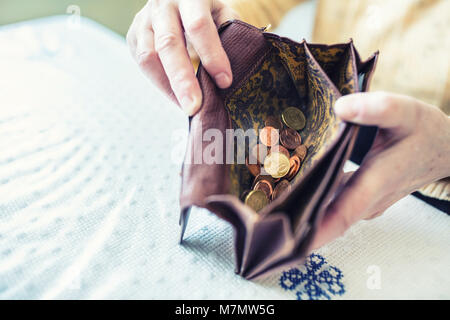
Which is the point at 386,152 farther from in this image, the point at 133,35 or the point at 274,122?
the point at 133,35

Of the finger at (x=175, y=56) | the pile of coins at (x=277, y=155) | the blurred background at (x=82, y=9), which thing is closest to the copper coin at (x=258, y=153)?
the pile of coins at (x=277, y=155)

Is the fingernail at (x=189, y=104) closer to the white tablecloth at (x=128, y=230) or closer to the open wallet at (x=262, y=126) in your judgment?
the open wallet at (x=262, y=126)

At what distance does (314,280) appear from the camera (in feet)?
A: 1.28

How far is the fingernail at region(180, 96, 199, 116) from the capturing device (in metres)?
0.39

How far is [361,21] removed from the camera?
2.37ft

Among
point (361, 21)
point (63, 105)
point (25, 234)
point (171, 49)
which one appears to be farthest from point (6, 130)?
point (361, 21)

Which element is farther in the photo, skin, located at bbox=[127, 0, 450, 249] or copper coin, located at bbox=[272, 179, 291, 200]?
copper coin, located at bbox=[272, 179, 291, 200]

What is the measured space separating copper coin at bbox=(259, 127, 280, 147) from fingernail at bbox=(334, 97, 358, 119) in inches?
6.0

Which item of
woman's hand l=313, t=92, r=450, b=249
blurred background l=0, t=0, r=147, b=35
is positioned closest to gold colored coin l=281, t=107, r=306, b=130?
woman's hand l=313, t=92, r=450, b=249

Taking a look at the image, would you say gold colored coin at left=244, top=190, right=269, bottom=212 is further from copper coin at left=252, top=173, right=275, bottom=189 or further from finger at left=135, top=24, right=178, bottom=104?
finger at left=135, top=24, right=178, bottom=104

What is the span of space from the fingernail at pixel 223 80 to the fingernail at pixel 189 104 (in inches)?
1.9

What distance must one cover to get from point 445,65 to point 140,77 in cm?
67

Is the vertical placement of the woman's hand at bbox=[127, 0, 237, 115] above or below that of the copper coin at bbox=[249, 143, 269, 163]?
above

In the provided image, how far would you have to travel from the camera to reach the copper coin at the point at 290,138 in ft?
1.49
